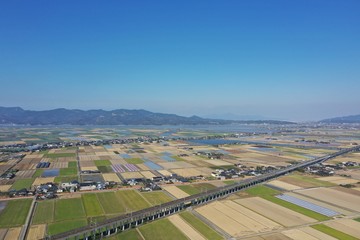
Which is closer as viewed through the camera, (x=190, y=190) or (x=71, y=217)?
(x=71, y=217)

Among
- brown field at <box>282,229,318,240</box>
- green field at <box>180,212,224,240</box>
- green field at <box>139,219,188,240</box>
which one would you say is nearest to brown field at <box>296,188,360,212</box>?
brown field at <box>282,229,318,240</box>

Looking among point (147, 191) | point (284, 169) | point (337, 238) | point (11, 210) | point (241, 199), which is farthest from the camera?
point (284, 169)

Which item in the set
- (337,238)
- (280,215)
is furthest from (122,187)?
(337,238)

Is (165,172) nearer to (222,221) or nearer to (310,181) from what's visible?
(310,181)

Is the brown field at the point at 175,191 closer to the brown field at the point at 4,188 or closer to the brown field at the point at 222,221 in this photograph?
the brown field at the point at 222,221

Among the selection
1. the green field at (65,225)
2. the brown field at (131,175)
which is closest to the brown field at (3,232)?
the green field at (65,225)

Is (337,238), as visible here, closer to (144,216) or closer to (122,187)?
(144,216)

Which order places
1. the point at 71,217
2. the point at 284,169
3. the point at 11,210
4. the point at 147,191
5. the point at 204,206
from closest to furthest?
the point at 71,217 < the point at 11,210 < the point at 204,206 < the point at 147,191 < the point at 284,169
